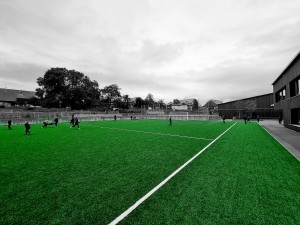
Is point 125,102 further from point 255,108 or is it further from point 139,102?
point 255,108

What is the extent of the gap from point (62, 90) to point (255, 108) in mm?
67581

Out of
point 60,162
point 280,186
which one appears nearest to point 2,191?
point 60,162

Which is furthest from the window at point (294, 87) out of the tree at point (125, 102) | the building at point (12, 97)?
the tree at point (125, 102)

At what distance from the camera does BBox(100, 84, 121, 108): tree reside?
324 ft

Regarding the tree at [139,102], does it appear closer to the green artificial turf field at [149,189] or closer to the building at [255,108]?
the building at [255,108]

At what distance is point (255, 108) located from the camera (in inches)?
2299

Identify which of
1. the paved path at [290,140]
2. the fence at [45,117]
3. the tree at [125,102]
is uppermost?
the tree at [125,102]

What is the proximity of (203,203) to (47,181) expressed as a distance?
15.1 ft

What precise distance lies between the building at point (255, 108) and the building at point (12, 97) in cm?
8142

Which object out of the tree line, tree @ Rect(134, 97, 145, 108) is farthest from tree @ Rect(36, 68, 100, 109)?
tree @ Rect(134, 97, 145, 108)

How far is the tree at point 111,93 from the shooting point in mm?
98688

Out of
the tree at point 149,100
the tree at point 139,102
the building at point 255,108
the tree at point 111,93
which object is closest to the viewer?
the building at point 255,108

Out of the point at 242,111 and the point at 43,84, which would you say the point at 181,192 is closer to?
the point at 242,111

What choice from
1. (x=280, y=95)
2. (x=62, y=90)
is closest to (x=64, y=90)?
(x=62, y=90)
